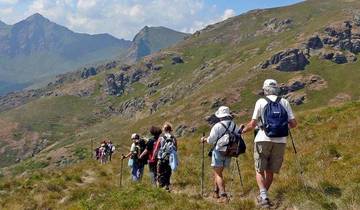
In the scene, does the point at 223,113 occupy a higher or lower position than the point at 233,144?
higher

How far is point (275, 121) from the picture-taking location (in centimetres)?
1072

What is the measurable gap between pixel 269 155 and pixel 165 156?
5594 millimetres

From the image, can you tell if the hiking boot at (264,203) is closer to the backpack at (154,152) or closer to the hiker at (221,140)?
the hiker at (221,140)

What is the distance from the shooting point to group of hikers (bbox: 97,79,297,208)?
10.8 metres

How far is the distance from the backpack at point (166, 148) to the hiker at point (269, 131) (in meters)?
5.12

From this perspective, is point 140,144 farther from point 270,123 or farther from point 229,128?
point 270,123

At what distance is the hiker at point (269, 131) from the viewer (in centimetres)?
1073

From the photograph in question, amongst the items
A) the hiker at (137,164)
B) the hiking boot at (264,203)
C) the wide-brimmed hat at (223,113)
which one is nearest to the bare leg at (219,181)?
the wide-brimmed hat at (223,113)

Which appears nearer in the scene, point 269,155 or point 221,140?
point 269,155

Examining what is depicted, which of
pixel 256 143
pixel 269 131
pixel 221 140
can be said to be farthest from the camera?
pixel 221 140

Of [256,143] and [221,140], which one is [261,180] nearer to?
[256,143]

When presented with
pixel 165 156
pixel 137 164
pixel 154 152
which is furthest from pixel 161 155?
pixel 137 164

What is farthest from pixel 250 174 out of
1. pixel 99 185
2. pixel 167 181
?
pixel 99 185

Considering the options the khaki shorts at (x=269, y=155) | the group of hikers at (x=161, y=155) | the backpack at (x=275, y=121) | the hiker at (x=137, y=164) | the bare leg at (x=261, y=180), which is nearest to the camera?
the backpack at (x=275, y=121)
